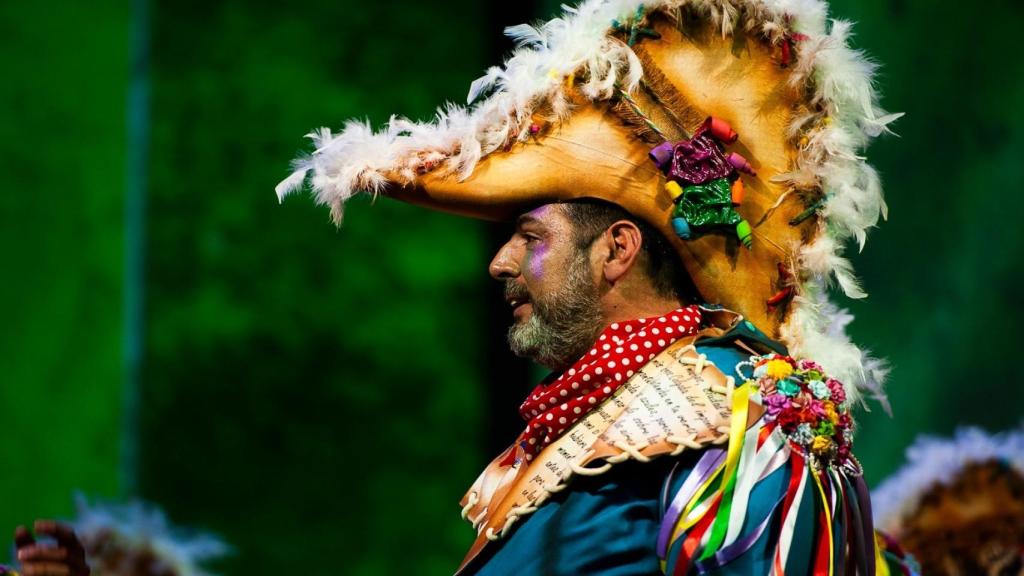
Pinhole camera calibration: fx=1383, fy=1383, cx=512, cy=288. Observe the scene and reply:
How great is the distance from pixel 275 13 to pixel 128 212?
0.91 meters

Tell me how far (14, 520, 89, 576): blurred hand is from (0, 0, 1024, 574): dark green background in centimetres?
239

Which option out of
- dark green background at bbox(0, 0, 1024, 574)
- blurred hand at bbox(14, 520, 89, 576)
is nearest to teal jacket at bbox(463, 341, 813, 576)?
blurred hand at bbox(14, 520, 89, 576)

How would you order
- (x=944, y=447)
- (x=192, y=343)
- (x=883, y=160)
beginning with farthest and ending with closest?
1. (x=192, y=343)
2. (x=883, y=160)
3. (x=944, y=447)

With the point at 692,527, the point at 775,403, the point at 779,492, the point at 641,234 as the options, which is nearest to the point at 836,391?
the point at 775,403

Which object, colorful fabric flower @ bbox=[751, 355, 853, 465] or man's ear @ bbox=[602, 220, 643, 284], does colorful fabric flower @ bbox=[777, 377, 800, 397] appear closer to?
colorful fabric flower @ bbox=[751, 355, 853, 465]

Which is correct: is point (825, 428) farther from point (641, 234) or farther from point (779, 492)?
point (641, 234)

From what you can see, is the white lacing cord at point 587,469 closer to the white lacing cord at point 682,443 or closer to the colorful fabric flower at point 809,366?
the white lacing cord at point 682,443

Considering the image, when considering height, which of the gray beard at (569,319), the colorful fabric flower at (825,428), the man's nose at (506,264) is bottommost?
the colorful fabric flower at (825,428)

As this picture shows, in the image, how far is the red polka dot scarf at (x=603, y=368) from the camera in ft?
8.38

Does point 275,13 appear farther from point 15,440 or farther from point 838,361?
point 838,361

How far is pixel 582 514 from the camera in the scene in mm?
2414

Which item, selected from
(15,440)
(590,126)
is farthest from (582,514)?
(15,440)

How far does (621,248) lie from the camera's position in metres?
2.69

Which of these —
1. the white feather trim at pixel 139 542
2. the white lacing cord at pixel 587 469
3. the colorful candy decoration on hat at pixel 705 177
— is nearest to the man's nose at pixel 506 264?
the colorful candy decoration on hat at pixel 705 177
